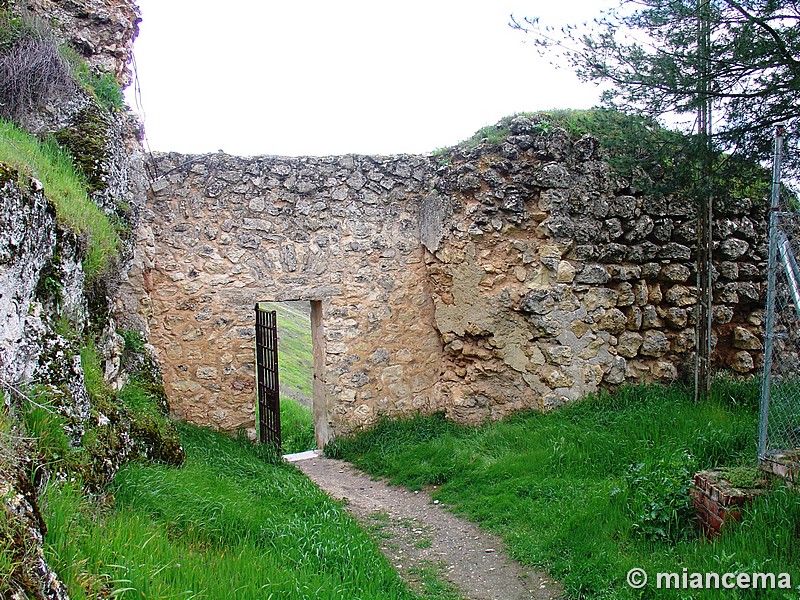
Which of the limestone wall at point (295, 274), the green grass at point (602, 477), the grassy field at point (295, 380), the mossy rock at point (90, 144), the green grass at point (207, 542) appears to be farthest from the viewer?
the grassy field at point (295, 380)

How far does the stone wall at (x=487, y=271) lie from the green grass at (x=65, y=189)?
6.58 ft

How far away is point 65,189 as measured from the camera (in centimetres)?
420

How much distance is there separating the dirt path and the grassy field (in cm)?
223

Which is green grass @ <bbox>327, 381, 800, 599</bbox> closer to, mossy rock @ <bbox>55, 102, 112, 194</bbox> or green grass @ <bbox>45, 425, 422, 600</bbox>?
green grass @ <bbox>45, 425, 422, 600</bbox>

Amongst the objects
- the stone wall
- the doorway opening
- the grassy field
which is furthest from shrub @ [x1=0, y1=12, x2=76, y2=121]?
the grassy field

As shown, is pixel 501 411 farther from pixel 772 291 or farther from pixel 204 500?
pixel 204 500

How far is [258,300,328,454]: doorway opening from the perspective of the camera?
7430 millimetres

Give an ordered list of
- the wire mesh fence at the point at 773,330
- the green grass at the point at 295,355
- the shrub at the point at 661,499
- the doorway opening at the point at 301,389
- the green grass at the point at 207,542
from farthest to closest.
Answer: the green grass at the point at 295,355
the doorway opening at the point at 301,389
the shrub at the point at 661,499
the wire mesh fence at the point at 773,330
the green grass at the point at 207,542

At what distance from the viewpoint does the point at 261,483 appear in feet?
16.7

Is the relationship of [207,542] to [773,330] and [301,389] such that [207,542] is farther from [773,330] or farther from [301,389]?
[301,389]

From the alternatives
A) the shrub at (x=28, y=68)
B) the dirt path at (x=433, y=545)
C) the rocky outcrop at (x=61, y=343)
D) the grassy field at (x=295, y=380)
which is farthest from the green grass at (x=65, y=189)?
the grassy field at (x=295, y=380)

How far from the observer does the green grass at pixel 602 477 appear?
360 cm

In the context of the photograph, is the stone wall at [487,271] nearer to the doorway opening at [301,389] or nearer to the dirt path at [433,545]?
the doorway opening at [301,389]

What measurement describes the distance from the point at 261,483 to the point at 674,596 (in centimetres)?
314
